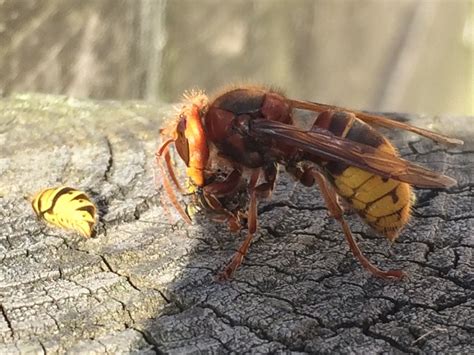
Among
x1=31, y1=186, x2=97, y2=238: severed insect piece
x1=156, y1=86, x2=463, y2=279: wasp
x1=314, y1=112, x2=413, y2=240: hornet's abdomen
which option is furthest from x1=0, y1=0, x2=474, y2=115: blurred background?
x1=31, y1=186, x2=97, y2=238: severed insect piece

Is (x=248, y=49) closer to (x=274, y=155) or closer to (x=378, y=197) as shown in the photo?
(x=274, y=155)

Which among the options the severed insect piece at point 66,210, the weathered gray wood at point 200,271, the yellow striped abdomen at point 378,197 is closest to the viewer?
the weathered gray wood at point 200,271

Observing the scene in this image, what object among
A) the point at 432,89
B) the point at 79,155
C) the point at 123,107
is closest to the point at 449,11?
the point at 432,89

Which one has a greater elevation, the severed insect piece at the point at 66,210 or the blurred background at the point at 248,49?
the blurred background at the point at 248,49

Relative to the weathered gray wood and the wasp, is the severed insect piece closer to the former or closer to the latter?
the weathered gray wood

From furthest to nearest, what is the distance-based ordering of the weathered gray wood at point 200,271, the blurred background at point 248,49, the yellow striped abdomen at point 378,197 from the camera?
1. the blurred background at point 248,49
2. the yellow striped abdomen at point 378,197
3. the weathered gray wood at point 200,271

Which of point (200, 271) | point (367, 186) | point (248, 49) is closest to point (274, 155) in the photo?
point (367, 186)

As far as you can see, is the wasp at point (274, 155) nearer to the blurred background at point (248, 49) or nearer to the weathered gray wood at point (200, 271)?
the weathered gray wood at point (200, 271)

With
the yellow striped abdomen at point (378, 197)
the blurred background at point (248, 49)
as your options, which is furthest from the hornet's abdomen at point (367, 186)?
the blurred background at point (248, 49)
